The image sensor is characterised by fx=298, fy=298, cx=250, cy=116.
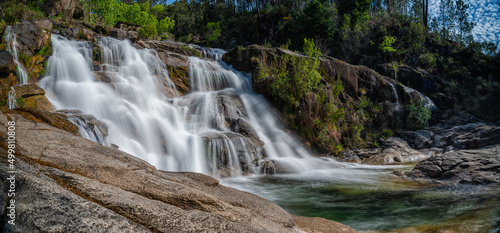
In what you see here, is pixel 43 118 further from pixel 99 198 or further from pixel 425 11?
pixel 425 11

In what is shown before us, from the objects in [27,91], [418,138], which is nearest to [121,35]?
[27,91]

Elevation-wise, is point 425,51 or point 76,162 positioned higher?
point 425,51

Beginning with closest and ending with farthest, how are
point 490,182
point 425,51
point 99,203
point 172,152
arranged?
point 99,203 < point 490,182 < point 172,152 < point 425,51

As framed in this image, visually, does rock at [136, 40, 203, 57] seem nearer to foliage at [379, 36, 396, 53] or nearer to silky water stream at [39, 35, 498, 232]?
silky water stream at [39, 35, 498, 232]

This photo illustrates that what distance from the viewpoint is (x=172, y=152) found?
9.56 m

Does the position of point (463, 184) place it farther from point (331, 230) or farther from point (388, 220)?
point (331, 230)

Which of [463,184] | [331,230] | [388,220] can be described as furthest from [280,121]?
[331,230]

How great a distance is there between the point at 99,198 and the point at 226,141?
7.71 meters

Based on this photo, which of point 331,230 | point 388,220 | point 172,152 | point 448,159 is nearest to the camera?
point 331,230

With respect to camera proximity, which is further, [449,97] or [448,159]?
[449,97]

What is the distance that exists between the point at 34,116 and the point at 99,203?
178 inches

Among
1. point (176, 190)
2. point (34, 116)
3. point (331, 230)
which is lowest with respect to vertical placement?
point (331, 230)

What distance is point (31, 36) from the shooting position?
38.1 ft

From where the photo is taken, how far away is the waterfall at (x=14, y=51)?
10047 millimetres
